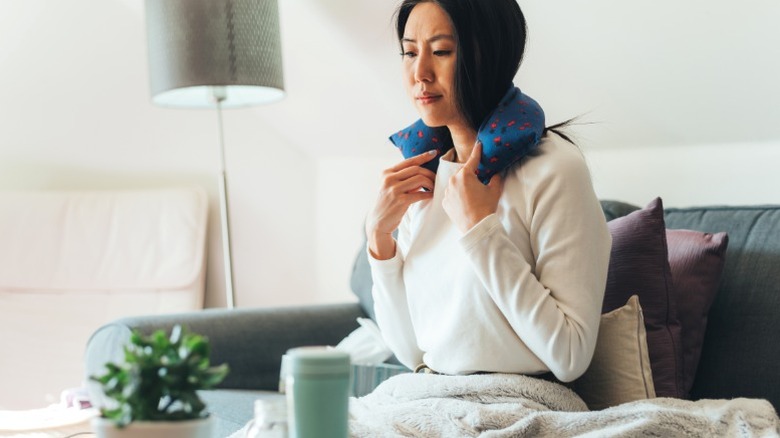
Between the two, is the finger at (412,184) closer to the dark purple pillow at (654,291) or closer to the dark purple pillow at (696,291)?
the dark purple pillow at (654,291)

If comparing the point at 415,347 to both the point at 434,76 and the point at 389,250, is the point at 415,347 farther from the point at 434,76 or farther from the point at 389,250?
the point at 434,76

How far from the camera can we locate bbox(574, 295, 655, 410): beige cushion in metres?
1.50

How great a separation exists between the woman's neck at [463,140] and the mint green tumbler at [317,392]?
663 mm

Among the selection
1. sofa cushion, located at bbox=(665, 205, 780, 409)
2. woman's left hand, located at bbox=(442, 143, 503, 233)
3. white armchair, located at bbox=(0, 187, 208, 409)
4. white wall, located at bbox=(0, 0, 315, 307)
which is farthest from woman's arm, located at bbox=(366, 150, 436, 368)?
white wall, located at bbox=(0, 0, 315, 307)

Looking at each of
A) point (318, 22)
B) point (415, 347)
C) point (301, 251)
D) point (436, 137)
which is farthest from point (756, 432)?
point (301, 251)

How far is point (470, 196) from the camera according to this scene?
1425 mm

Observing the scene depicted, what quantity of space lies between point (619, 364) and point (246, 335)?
95 centimetres

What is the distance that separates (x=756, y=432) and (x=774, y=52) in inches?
30.6

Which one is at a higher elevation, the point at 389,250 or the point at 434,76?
the point at 434,76

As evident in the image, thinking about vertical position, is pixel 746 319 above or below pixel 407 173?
below

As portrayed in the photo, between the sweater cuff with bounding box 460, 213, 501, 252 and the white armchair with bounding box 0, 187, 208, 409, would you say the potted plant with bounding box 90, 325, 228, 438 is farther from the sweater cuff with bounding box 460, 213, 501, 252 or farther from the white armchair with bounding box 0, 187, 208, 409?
the white armchair with bounding box 0, 187, 208, 409

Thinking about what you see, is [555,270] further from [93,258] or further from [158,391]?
[93,258]

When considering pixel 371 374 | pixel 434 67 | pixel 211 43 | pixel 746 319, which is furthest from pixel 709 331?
pixel 211 43

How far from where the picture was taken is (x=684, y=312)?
1.61 metres
